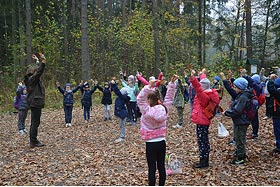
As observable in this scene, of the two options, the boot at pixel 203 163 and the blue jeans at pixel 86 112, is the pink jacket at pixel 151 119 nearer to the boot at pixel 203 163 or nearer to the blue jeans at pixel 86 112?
the boot at pixel 203 163

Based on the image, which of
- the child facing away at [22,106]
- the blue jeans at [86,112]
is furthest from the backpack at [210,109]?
the blue jeans at [86,112]

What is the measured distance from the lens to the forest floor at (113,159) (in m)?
6.49

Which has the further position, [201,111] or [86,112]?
[86,112]

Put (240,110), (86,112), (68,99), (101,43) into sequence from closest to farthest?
(240,110) < (68,99) < (86,112) < (101,43)

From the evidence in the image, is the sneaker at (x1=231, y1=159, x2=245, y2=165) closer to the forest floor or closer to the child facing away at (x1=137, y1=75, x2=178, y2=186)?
the forest floor

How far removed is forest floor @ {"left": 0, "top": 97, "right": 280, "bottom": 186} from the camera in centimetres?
649

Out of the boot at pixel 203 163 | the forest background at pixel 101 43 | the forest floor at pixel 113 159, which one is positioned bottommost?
the forest floor at pixel 113 159

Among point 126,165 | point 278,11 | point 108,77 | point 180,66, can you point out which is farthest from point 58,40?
point 126,165

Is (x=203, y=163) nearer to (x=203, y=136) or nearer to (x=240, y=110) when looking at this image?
(x=203, y=136)

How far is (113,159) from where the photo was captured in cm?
812

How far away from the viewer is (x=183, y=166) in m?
7.24

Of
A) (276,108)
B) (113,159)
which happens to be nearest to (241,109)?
(276,108)

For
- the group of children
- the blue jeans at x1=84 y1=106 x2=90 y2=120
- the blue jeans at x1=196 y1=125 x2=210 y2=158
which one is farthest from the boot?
the blue jeans at x1=84 y1=106 x2=90 y2=120

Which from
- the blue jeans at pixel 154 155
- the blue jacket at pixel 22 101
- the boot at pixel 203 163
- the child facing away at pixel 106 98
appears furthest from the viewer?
the child facing away at pixel 106 98
